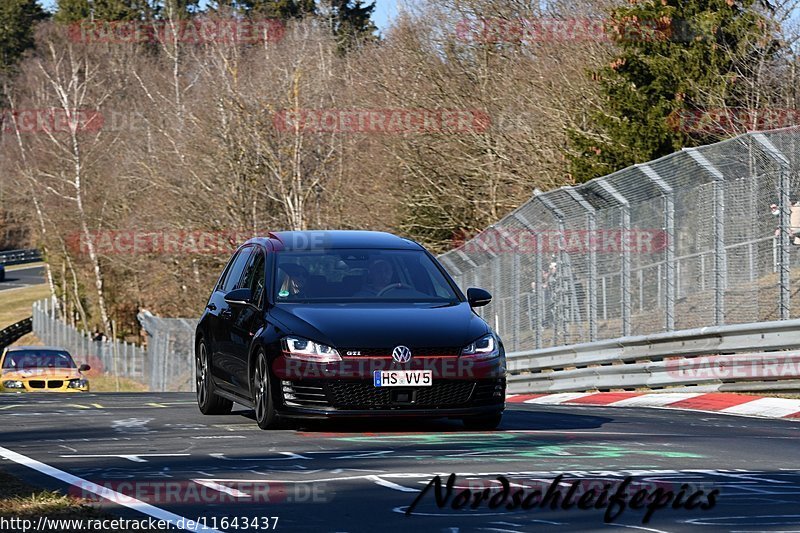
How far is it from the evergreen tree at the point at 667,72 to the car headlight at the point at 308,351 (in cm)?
2305

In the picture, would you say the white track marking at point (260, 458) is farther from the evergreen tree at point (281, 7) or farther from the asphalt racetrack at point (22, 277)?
the asphalt racetrack at point (22, 277)

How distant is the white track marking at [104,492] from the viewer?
269 inches

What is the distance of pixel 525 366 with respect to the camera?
22.2 meters

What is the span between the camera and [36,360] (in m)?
29.9

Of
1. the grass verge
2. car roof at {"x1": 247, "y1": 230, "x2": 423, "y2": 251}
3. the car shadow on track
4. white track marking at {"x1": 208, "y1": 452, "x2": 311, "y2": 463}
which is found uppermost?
car roof at {"x1": 247, "y1": 230, "x2": 423, "y2": 251}

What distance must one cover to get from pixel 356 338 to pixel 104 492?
3.45 meters

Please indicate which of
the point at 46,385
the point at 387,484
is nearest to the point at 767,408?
the point at 387,484

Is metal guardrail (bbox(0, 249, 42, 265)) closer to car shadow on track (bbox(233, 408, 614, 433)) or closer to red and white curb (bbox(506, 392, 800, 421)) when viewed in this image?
red and white curb (bbox(506, 392, 800, 421))

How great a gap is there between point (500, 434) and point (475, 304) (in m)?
1.33

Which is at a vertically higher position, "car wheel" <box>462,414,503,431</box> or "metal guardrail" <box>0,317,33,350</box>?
"car wheel" <box>462,414,503,431</box>

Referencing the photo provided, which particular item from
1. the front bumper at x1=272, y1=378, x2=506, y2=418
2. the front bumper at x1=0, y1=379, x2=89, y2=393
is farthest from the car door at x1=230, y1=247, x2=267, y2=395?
the front bumper at x1=0, y1=379, x2=89, y2=393

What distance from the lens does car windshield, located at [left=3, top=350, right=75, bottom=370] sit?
1160 inches

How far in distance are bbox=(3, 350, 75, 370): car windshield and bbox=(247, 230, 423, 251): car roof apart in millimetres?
17390

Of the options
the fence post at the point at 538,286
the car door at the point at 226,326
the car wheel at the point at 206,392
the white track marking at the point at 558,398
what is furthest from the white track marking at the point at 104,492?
the fence post at the point at 538,286
